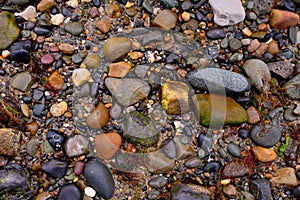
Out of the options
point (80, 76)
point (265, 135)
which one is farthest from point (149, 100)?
point (265, 135)

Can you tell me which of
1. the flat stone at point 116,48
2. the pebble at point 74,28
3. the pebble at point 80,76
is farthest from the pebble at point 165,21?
the pebble at point 80,76

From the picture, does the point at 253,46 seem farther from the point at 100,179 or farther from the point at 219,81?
the point at 100,179

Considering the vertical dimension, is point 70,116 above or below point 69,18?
below

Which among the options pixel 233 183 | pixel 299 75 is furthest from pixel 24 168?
pixel 299 75

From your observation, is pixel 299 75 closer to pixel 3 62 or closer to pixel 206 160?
pixel 206 160

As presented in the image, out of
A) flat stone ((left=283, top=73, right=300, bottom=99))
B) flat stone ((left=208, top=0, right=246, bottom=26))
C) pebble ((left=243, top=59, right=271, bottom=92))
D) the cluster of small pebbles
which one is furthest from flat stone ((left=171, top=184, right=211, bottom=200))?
flat stone ((left=208, top=0, right=246, bottom=26))
